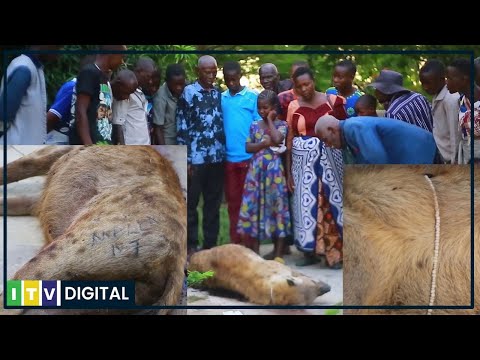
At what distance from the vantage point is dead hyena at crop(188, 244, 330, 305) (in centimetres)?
639

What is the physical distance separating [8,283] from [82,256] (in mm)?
568

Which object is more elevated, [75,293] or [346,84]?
[346,84]

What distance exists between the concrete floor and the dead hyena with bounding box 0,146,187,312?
0.16m

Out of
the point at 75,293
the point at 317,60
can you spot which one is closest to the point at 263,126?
the point at 317,60

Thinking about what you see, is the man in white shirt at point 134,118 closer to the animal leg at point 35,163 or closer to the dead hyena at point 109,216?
the dead hyena at point 109,216

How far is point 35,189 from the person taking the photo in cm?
662

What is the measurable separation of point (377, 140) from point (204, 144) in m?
1.19

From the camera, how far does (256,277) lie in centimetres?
645

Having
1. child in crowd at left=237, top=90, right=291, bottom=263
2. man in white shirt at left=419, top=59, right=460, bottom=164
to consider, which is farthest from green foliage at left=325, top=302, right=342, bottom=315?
man in white shirt at left=419, top=59, right=460, bottom=164

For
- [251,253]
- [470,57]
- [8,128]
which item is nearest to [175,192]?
[251,253]

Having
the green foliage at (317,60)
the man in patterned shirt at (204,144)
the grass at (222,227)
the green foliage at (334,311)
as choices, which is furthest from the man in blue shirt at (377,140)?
the green foliage at (334,311)

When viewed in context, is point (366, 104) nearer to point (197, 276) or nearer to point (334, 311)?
point (334, 311)

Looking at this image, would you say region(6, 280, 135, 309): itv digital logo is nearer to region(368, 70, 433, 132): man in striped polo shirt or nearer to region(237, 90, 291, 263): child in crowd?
region(237, 90, 291, 263): child in crowd

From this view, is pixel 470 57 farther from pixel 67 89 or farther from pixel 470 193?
pixel 67 89
